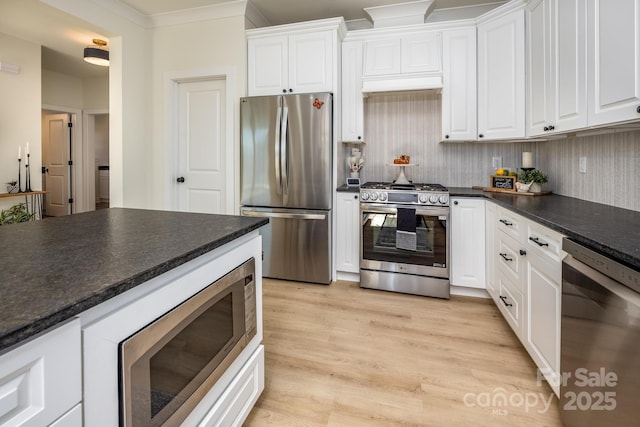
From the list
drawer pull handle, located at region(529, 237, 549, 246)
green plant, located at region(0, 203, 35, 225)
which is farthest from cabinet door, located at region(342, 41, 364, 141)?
green plant, located at region(0, 203, 35, 225)

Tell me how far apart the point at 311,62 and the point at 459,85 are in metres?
1.44

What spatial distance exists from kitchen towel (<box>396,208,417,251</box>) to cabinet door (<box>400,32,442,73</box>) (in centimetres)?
138

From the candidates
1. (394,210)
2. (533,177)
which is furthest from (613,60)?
(394,210)

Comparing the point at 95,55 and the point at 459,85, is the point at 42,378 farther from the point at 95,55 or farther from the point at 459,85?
the point at 95,55

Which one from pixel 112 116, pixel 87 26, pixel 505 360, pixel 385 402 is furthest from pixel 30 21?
pixel 505 360

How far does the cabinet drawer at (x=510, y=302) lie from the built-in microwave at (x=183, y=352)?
1.68m

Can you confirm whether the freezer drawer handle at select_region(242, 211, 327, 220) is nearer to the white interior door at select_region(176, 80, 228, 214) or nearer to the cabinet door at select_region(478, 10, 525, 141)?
the white interior door at select_region(176, 80, 228, 214)

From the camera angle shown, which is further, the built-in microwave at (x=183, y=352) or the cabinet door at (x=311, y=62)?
the cabinet door at (x=311, y=62)

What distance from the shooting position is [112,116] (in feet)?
11.3

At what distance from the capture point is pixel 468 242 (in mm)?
2961

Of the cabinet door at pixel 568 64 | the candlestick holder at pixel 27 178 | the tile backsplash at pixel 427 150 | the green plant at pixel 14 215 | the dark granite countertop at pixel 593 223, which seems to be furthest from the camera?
the candlestick holder at pixel 27 178

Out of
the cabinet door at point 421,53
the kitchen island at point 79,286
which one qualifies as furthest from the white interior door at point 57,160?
the cabinet door at point 421,53

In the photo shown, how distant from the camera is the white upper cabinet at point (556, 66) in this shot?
1.87m

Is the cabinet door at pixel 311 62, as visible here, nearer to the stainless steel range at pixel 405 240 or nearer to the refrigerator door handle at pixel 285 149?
the refrigerator door handle at pixel 285 149
